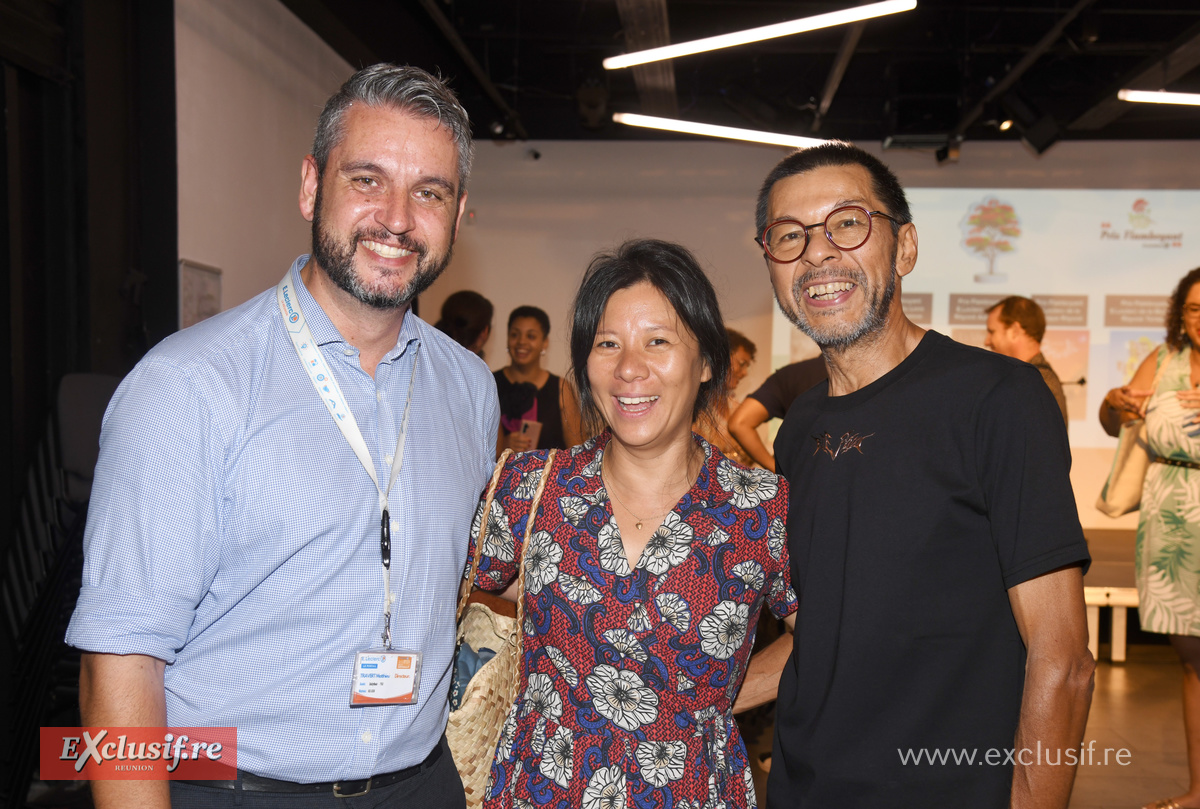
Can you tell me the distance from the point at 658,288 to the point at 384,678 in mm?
963

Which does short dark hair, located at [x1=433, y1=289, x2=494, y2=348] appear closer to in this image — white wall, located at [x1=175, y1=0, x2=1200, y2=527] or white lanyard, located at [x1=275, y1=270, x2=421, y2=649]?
white lanyard, located at [x1=275, y1=270, x2=421, y2=649]

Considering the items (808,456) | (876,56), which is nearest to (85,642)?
(808,456)

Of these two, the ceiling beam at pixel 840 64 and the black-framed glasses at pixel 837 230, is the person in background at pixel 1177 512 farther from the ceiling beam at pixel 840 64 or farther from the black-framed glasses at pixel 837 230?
the ceiling beam at pixel 840 64

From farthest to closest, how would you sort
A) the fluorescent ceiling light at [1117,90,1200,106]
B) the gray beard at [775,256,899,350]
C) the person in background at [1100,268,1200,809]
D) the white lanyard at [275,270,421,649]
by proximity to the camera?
1. the fluorescent ceiling light at [1117,90,1200,106]
2. the person in background at [1100,268,1200,809]
3. the gray beard at [775,256,899,350]
4. the white lanyard at [275,270,421,649]

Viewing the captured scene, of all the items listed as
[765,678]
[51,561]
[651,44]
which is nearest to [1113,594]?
[765,678]

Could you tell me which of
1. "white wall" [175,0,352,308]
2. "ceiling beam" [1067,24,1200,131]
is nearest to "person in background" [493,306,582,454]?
"white wall" [175,0,352,308]

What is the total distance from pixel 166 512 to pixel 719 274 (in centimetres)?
833

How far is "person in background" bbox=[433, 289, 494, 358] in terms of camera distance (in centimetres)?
512

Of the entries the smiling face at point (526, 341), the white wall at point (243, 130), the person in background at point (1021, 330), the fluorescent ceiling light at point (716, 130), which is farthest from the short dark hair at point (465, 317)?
the person in background at point (1021, 330)

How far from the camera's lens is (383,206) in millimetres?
1541

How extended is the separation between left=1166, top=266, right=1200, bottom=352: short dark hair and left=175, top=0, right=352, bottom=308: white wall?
4.68 metres

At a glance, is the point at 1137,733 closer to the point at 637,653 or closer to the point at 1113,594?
the point at 1113,594

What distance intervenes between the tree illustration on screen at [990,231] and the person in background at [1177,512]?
435 centimetres

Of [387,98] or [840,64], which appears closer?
[387,98]
